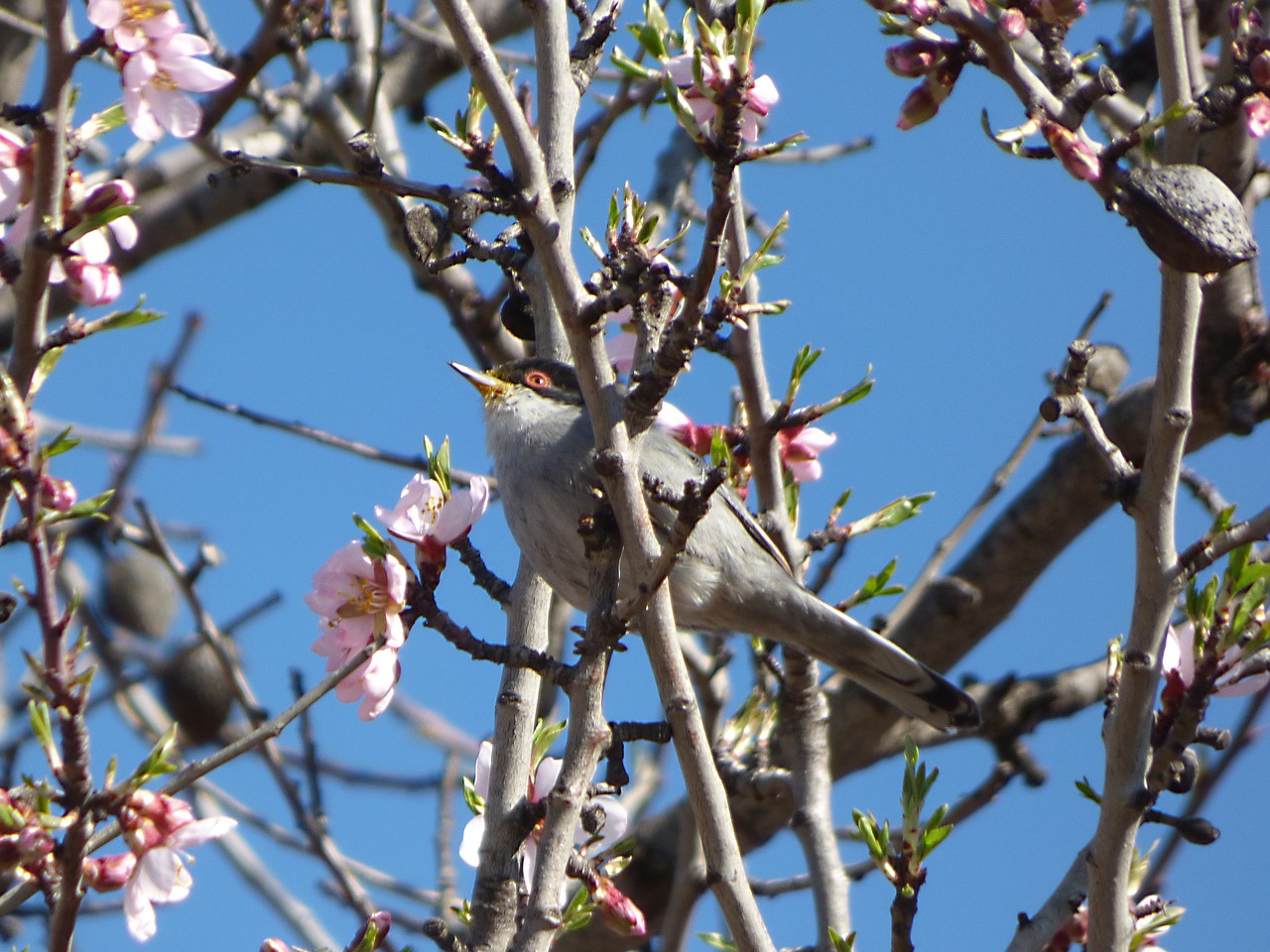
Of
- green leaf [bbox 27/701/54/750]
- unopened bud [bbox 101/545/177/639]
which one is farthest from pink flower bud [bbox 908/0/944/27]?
unopened bud [bbox 101/545/177/639]

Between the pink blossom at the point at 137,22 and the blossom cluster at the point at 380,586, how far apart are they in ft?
3.50

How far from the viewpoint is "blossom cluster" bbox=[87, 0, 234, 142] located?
2719 mm

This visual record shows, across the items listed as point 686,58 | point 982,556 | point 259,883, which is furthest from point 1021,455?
point 259,883

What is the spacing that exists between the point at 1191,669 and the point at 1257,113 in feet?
3.99

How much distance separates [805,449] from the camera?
172 inches

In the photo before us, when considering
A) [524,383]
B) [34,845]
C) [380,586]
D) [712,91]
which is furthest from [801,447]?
[34,845]

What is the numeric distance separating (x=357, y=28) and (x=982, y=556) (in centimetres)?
372

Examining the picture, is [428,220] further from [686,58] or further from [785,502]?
[785,502]

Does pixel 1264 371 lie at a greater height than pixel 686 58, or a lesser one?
greater

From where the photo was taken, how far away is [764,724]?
4828mm

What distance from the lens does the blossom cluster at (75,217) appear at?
8.45 feet

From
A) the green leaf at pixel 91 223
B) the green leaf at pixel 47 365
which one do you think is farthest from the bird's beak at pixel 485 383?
the green leaf at pixel 91 223

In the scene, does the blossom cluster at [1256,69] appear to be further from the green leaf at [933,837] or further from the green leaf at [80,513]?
the green leaf at [80,513]

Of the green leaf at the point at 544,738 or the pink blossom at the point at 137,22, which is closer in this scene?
the pink blossom at the point at 137,22
